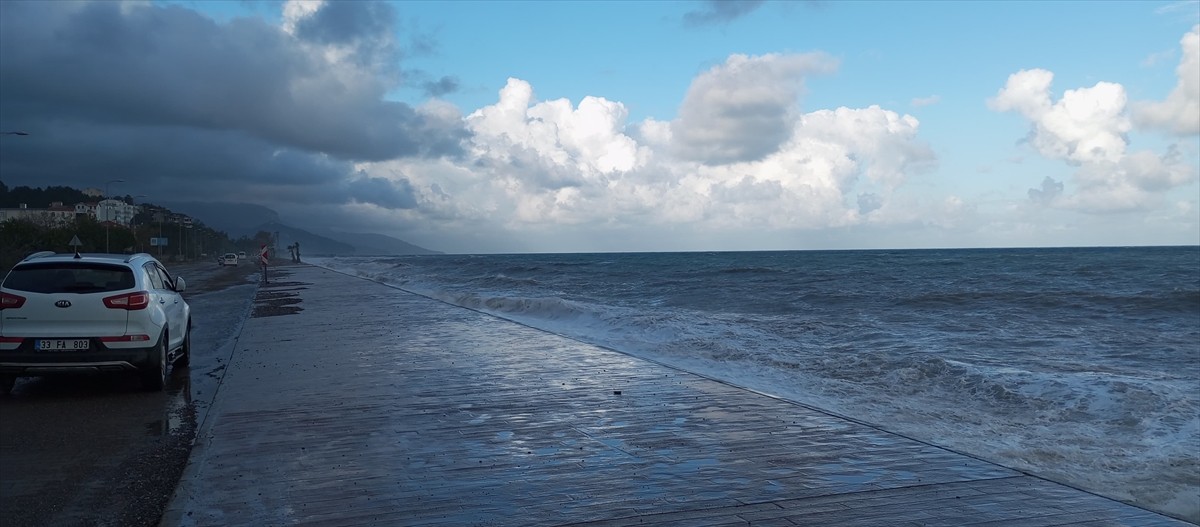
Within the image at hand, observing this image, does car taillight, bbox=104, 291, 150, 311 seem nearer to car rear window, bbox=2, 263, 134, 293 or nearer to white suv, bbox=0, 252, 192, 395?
white suv, bbox=0, 252, 192, 395

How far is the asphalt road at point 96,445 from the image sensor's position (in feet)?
17.9

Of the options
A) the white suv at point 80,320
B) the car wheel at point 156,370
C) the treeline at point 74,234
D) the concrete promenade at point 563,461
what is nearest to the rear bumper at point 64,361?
the white suv at point 80,320

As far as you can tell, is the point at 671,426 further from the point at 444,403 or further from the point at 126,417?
the point at 126,417

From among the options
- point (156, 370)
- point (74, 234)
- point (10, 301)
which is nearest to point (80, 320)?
point (10, 301)

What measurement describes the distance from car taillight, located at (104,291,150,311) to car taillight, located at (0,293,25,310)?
0.81m

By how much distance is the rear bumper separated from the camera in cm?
928

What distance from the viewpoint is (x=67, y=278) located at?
974 cm

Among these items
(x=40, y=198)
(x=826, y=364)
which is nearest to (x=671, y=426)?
(x=826, y=364)

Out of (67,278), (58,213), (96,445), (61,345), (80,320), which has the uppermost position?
(58,213)

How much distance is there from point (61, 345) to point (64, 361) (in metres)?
0.18

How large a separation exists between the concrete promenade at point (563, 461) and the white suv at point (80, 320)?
3.56ft

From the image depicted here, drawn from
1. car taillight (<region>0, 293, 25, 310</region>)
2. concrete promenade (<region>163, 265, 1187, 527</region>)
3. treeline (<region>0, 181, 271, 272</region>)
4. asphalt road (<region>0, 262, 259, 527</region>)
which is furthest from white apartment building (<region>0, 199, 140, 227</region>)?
concrete promenade (<region>163, 265, 1187, 527</region>)

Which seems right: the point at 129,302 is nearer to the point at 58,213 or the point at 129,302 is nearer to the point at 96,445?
the point at 96,445

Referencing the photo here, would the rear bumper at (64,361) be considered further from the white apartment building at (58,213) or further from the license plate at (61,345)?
the white apartment building at (58,213)
